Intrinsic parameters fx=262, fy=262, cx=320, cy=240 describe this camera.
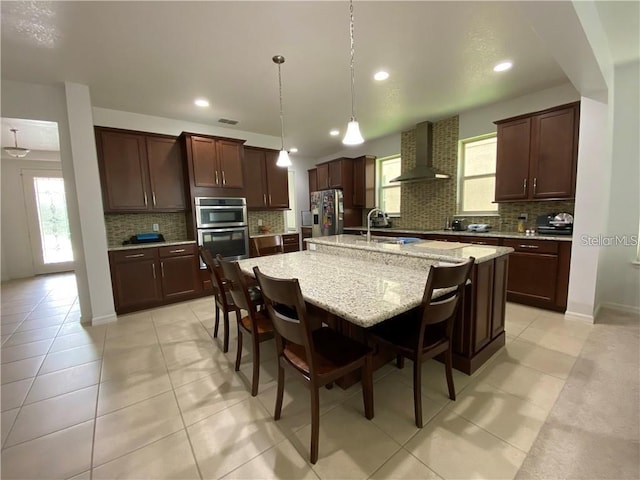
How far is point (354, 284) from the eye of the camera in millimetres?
1663

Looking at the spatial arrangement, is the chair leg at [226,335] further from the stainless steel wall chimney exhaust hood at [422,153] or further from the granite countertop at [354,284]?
the stainless steel wall chimney exhaust hood at [422,153]

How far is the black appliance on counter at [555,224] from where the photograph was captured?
3101mm

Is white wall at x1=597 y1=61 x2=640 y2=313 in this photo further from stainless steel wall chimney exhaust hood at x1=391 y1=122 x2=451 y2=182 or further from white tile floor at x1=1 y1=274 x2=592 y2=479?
stainless steel wall chimney exhaust hood at x1=391 y1=122 x2=451 y2=182

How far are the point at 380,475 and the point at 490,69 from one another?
12.2ft

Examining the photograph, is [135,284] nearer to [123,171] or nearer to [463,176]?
[123,171]

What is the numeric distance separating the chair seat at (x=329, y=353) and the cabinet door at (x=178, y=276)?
113 inches

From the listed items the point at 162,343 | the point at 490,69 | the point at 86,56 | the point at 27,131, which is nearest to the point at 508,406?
the point at 162,343

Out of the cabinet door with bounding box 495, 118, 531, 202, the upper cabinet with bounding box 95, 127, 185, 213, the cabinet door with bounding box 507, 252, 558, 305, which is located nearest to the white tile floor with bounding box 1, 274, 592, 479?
the cabinet door with bounding box 507, 252, 558, 305

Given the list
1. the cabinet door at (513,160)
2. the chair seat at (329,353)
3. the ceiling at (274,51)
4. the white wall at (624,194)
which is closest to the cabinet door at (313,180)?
the ceiling at (274,51)

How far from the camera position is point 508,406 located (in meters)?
1.69

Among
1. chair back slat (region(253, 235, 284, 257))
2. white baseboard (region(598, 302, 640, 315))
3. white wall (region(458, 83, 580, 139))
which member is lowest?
white baseboard (region(598, 302, 640, 315))

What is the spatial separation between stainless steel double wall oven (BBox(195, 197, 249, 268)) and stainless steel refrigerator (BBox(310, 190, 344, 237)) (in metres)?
1.94

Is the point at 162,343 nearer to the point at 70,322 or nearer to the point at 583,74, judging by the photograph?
the point at 70,322

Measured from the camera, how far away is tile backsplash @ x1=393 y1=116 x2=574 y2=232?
12.1ft
